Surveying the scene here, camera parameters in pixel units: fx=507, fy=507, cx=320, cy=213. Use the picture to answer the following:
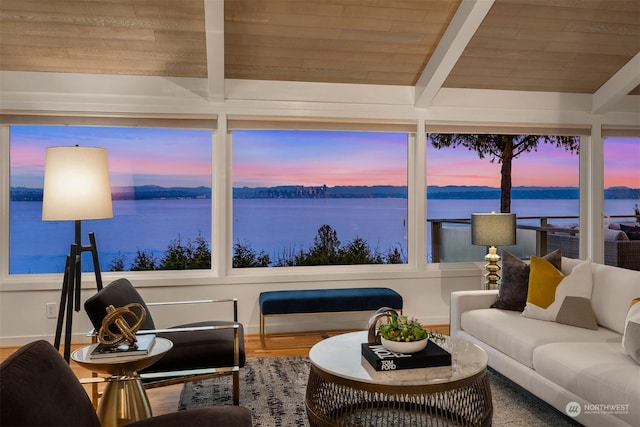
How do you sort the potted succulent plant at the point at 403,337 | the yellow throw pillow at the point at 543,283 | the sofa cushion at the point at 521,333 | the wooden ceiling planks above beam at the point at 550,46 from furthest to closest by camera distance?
the wooden ceiling planks above beam at the point at 550,46, the yellow throw pillow at the point at 543,283, the sofa cushion at the point at 521,333, the potted succulent plant at the point at 403,337

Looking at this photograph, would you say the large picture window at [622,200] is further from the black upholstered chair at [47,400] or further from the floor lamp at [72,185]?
the floor lamp at [72,185]

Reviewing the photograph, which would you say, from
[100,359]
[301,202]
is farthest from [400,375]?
[301,202]

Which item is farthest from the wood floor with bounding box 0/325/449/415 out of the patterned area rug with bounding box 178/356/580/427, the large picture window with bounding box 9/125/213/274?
the large picture window with bounding box 9/125/213/274

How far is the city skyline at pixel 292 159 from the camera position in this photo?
4.64 meters

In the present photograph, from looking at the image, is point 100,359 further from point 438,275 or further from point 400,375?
point 438,275

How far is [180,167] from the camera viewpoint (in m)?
4.83

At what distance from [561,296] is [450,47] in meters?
2.06

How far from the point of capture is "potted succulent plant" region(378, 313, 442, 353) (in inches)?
98.0

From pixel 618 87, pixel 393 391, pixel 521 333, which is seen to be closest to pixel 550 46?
pixel 618 87

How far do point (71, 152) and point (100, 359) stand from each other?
1508 mm

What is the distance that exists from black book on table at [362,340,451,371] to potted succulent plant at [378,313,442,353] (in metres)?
0.03

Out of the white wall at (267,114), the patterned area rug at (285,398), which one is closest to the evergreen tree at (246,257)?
the white wall at (267,114)

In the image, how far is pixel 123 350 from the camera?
240cm

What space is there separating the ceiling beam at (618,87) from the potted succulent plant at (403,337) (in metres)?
3.64
